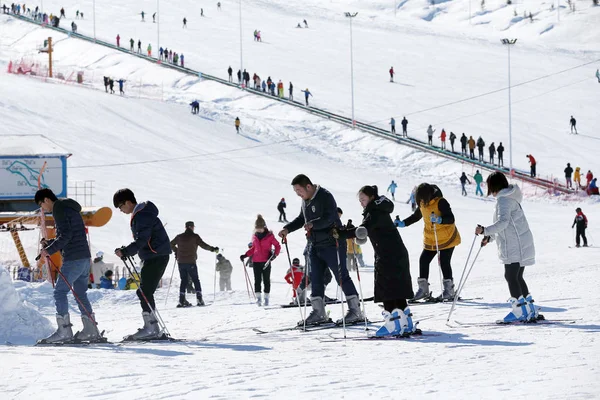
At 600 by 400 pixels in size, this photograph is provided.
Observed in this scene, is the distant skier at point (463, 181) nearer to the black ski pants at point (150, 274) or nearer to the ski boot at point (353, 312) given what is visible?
the ski boot at point (353, 312)

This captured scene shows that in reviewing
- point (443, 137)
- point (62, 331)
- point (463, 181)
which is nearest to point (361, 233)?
point (62, 331)

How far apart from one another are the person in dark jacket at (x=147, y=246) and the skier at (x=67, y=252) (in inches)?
14.9

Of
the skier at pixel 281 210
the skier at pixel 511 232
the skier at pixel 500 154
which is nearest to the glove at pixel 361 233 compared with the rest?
the skier at pixel 511 232

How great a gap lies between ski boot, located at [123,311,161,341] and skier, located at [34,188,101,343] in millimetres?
405

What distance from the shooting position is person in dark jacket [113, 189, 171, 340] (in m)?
8.40

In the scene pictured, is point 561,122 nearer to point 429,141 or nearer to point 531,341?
point 429,141

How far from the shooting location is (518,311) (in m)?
8.39

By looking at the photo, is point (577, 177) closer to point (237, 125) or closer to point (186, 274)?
point (237, 125)

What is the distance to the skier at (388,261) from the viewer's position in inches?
308

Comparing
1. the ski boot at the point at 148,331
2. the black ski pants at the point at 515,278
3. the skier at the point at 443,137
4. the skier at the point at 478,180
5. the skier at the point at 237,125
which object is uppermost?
the skier at the point at 237,125

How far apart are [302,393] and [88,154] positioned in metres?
32.5

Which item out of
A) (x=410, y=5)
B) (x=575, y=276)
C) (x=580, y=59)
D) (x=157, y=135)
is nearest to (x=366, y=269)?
(x=575, y=276)

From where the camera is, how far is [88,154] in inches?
1455

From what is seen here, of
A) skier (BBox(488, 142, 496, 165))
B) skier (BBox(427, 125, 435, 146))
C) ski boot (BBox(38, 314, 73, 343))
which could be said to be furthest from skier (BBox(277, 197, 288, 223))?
ski boot (BBox(38, 314, 73, 343))
